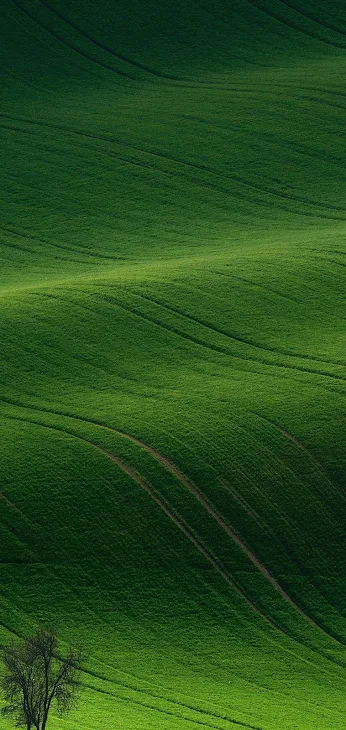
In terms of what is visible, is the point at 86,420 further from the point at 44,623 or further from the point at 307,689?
the point at 307,689

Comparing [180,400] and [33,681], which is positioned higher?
[180,400]

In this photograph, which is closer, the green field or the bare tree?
the bare tree

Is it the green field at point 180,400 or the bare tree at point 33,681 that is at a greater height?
the green field at point 180,400

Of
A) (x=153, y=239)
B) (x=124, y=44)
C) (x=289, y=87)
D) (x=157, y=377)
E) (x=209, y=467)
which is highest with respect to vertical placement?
(x=124, y=44)

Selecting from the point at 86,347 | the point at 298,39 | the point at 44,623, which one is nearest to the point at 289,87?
the point at 298,39

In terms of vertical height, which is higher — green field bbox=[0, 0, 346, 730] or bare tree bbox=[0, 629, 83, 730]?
green field bbox=[0, 0, 346, 730]

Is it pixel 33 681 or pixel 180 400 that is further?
pixel 180 400

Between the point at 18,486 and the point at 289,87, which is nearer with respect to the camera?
the point at 18,486

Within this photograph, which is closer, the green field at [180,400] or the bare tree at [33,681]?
the bare tree at [33,681]
